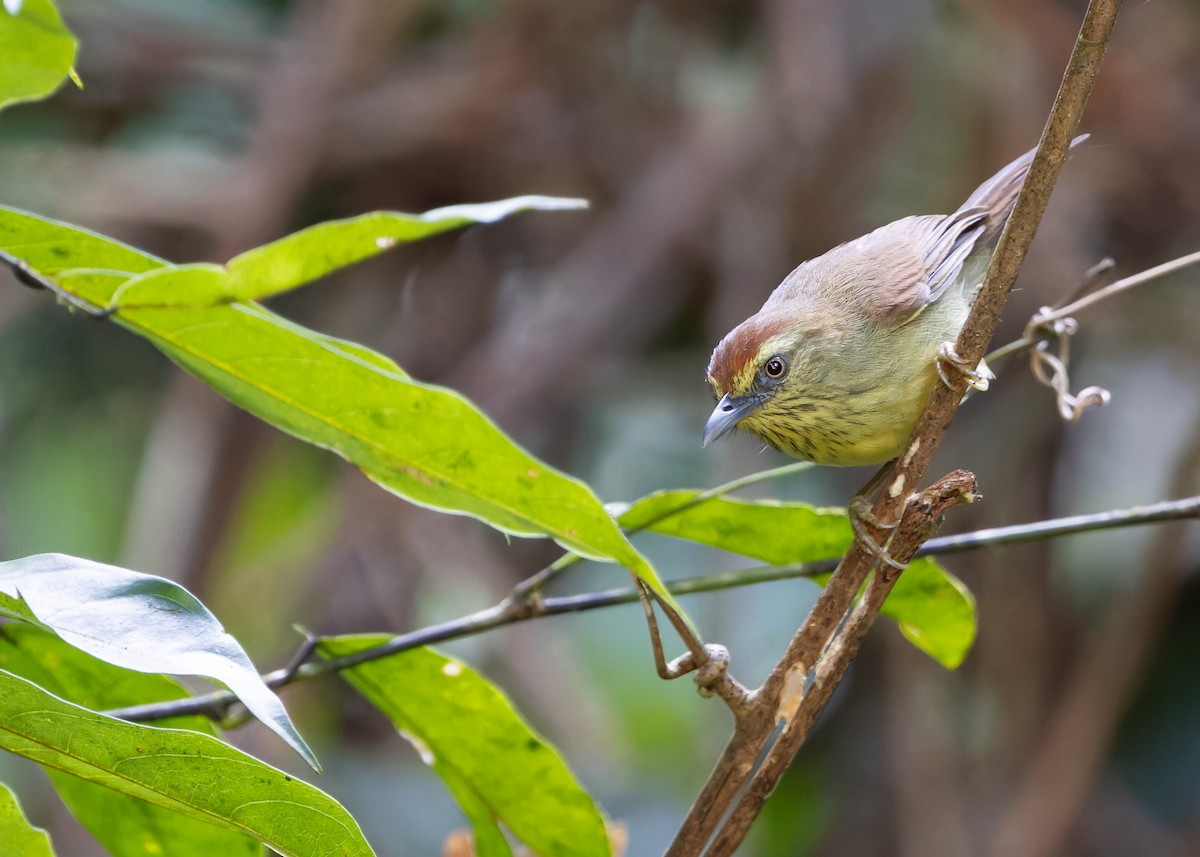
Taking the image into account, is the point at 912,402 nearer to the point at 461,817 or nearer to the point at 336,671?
the point at 336,671

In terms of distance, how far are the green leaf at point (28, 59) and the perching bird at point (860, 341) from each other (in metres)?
1.36

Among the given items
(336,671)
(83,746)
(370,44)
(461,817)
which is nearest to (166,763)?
(83,746)

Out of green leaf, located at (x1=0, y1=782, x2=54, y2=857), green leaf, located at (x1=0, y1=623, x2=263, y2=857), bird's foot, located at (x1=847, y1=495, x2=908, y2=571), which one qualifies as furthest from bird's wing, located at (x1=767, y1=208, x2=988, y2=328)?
green leaf, located at (x1=0, y1=782, x2=54, y2=857)

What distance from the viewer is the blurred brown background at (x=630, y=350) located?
4660mm

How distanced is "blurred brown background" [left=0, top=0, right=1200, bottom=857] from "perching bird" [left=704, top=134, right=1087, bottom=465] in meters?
1.97

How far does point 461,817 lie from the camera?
189 inches

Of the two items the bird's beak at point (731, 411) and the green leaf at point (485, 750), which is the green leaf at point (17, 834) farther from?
the bird's beak at point (731, 411)

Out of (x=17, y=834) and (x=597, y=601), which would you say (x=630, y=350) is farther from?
(x=17, y=834)

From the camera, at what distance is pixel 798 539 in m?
1.89

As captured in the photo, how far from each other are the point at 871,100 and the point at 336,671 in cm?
426

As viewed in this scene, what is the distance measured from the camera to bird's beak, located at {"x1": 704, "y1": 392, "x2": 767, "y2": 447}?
2.54 metres

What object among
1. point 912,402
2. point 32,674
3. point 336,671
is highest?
point 912,402

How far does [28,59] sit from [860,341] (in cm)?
157

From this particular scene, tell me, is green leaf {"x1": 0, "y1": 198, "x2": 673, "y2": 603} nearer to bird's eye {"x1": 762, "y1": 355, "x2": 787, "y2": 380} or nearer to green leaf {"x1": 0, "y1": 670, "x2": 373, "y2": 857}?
green leaf {"x1": 0, "y1": 670, "x2": 373, "y2": 857}
